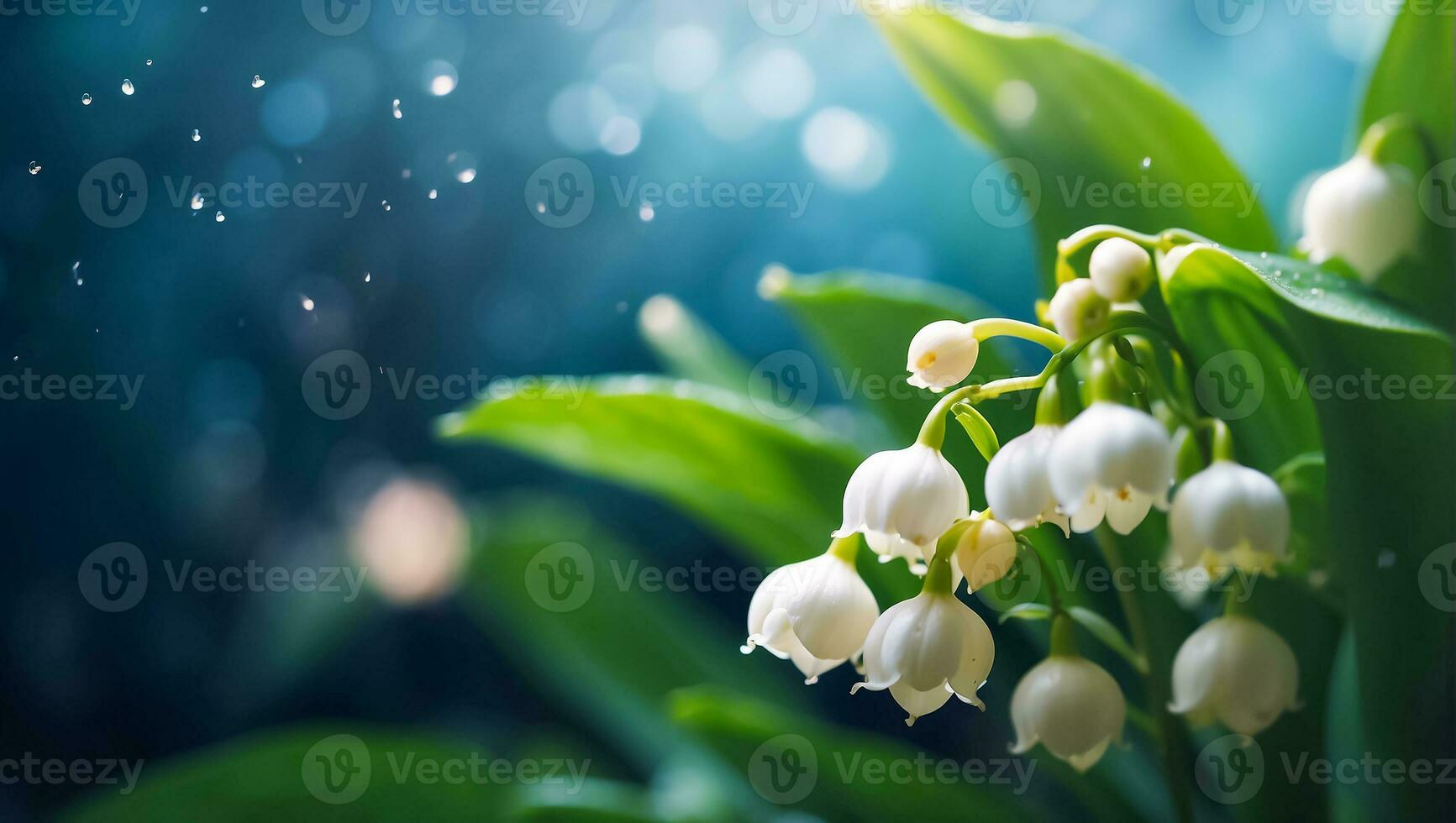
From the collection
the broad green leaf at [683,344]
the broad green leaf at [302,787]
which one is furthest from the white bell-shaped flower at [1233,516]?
the broad green leaf at [302,787]

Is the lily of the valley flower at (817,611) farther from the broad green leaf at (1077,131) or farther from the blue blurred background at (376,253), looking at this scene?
the blue blurred background at (376,253)

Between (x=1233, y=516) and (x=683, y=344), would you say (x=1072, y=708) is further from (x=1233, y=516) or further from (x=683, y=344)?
(x=683, y=344)

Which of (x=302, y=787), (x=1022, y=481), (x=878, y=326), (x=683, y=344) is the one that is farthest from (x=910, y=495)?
(x=302, y=787)

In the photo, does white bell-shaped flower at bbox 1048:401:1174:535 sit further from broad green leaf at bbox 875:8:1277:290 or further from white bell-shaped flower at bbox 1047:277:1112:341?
broad green leaf at bbox 875:8:1277:290

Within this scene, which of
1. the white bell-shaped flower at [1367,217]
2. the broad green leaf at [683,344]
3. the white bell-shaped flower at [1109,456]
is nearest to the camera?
the white bell-shaped flower at [1109,456]

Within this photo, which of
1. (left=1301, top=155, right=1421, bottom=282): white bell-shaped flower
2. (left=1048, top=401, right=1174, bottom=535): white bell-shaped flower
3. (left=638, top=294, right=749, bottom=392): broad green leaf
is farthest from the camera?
(left=638, top=294, right=749, bottom=392): broad green leaf

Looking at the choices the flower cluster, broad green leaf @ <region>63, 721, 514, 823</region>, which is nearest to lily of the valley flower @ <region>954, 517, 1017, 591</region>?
the flower cluster
